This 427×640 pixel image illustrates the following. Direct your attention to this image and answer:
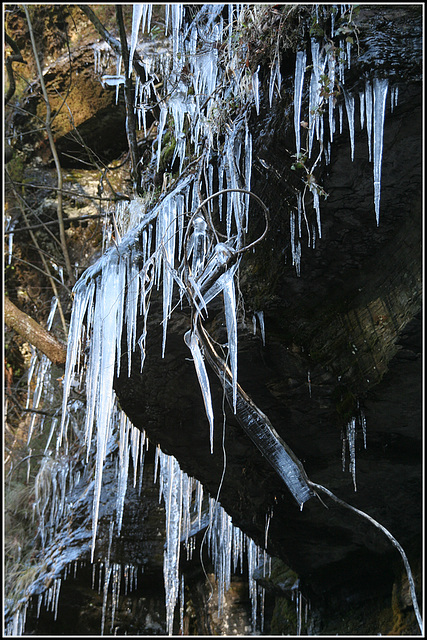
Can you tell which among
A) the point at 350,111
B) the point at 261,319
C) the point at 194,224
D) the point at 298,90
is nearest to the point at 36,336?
the point at 194,224

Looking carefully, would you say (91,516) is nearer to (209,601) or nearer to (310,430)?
(209,601)

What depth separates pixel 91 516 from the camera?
6770 millimetres

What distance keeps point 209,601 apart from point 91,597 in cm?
124

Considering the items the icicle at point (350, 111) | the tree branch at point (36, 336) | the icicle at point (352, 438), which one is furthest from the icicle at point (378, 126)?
the tree branch at point (36, 336)

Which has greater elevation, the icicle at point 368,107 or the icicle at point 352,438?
the icicle at point 368,107

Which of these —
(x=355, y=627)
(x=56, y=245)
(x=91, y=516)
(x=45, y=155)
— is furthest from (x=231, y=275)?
(x=45, y=155)

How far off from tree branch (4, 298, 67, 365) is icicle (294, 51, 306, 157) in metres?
3.14

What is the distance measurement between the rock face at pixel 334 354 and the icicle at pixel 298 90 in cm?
10

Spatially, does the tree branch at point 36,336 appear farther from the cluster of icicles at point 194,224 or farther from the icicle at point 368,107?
the icicle at point 368,107

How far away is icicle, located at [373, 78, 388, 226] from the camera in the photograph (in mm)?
2955

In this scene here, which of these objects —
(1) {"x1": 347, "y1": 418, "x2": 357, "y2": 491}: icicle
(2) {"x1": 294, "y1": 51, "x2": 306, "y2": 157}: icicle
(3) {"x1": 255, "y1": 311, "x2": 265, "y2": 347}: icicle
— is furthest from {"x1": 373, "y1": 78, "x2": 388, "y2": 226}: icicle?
(1) {"x1": 347, "y1": 418, "x2": 357, "y2": 491}: icicle

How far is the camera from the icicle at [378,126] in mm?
2955

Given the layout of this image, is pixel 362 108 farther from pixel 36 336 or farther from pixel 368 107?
pixel 36 336

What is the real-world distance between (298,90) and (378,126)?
479mm
